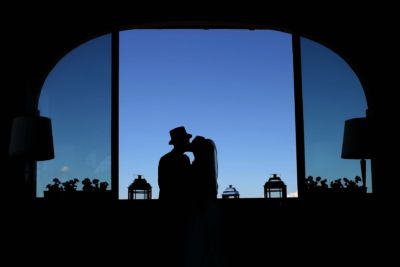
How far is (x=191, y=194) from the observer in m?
3.76

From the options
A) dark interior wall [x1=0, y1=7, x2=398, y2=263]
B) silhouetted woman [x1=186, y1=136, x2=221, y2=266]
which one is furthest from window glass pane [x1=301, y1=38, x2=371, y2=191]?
silhouetted woman [x1=186, y1=136, x2=221, y2=266]

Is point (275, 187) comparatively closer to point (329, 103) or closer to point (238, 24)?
point (329, 103)

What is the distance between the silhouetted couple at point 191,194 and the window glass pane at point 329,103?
1800 millimetres

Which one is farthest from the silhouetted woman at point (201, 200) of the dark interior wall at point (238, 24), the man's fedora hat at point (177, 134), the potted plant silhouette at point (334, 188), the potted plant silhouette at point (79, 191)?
the potted plant silhouette at point (334, 188)

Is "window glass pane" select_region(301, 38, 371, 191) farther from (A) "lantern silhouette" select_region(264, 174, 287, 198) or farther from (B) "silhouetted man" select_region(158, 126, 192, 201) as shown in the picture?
(B) "silhouetted man" select_region(158, 126, 192, 201)

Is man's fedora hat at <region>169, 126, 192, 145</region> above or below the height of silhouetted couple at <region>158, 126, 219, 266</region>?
above

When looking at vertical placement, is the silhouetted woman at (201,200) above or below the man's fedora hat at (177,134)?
below

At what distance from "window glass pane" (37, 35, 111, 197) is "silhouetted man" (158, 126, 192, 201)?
1322mm

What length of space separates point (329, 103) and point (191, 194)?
94.1 inches

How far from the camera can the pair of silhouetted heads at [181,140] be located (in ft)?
12.4

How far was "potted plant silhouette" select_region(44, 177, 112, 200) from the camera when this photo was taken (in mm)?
4230

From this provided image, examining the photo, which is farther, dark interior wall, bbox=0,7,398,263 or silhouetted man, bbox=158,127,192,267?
dark interior wall, bbox=0,7,398,263

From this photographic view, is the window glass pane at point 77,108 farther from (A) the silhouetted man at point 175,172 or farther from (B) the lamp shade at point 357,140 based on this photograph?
(B) the lamp shade at point 357,140

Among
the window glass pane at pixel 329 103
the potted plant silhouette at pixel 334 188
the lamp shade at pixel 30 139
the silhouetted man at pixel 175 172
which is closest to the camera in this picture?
the silhouetted man at pixel 175 172
